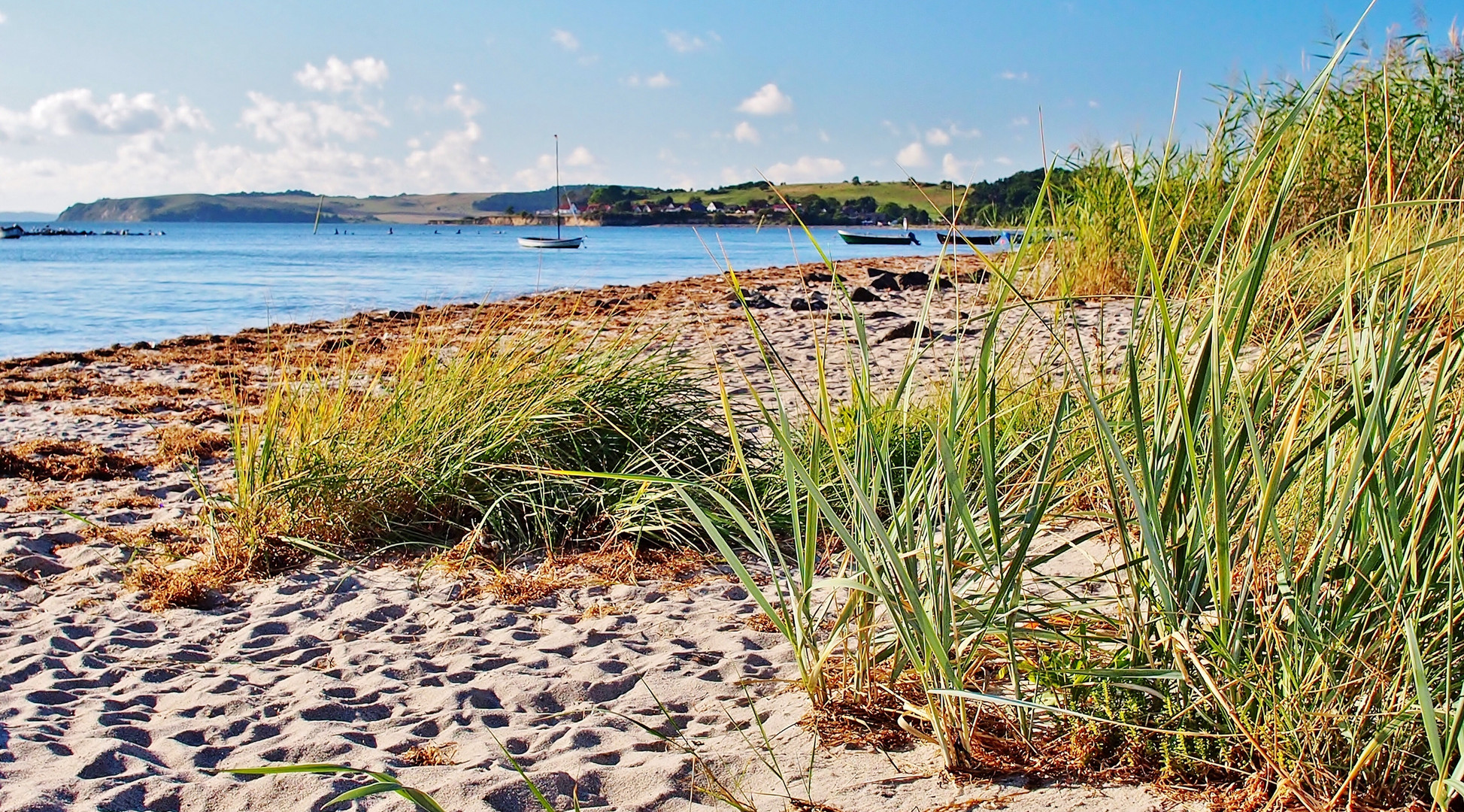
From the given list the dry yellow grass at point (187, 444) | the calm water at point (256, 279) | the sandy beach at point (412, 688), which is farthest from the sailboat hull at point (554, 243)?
the sandy beach at point (412, 688)

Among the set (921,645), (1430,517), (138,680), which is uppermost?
(1430,517)

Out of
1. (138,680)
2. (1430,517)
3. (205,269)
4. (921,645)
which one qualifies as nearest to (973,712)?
(921,645)

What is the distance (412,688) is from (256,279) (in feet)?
88.8

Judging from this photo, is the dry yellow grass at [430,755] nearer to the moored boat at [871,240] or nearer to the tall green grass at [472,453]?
the tall green grass at [472,453]

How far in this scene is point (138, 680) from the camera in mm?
2926

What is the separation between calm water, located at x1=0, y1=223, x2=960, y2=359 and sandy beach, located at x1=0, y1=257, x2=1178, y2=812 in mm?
1148

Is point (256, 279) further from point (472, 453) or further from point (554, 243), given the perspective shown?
point (472, 453)

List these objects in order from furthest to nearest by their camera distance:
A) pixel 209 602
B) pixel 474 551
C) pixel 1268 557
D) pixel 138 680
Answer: pixel 474 551 → pixel 209 602 → pixel 138 680 → pixel 1268 557

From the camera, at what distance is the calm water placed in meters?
15.2

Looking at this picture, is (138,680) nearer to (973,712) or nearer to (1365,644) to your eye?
(973,712)

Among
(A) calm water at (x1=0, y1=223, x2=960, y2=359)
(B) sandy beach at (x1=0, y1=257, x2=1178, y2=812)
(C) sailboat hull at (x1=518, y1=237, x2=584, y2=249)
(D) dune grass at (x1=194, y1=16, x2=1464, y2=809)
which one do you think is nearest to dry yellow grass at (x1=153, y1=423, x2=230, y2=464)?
(B) sandy beach at (x1=0, y1=257, x2=1178, y2=812)

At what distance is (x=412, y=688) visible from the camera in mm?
2861

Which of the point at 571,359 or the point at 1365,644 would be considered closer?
the point at 1365,644

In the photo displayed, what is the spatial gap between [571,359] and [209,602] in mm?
1751
